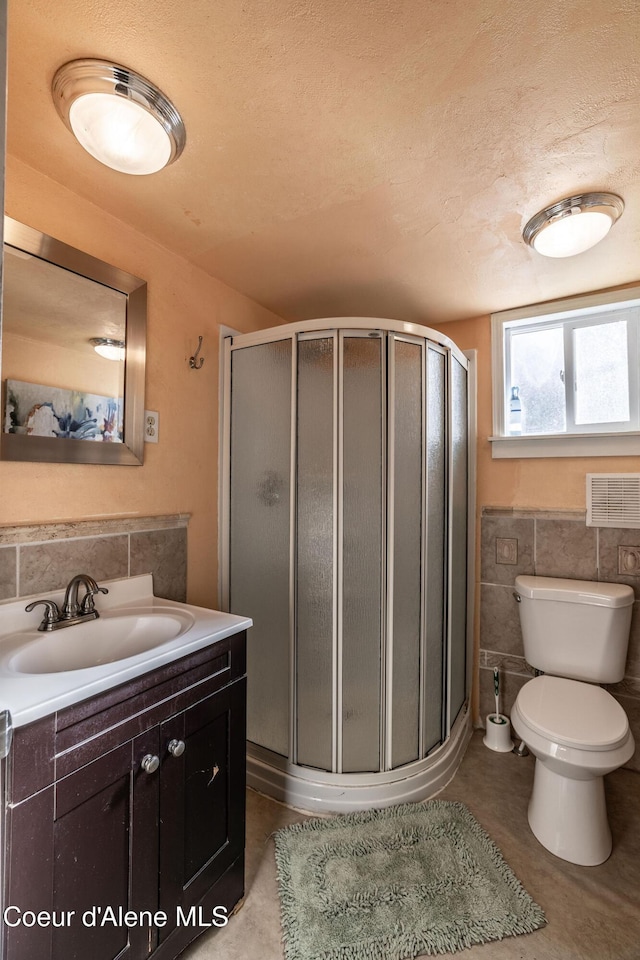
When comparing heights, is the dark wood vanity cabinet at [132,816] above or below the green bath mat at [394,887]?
above

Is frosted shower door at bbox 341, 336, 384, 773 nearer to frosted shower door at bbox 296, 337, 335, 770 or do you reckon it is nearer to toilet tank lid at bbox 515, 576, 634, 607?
frosted shower door at bbox 296, 337, 335, 770

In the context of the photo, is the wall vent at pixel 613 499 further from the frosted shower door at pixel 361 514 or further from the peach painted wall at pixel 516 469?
the frosted shower door at pixel 361 514

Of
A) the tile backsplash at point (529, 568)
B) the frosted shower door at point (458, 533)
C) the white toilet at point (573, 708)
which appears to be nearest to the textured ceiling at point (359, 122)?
the frosted shower door at point (458, 533)

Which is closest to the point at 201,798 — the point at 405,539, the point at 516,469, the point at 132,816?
the point at 132,816

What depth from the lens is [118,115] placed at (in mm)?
1087

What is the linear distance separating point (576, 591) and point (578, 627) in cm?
16

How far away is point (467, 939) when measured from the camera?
1.29 metres

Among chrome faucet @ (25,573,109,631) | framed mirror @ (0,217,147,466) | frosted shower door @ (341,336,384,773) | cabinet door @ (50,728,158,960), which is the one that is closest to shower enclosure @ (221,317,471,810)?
frosted shower door @ (341,336,384,773)

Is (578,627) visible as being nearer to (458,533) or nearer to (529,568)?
(529,568)

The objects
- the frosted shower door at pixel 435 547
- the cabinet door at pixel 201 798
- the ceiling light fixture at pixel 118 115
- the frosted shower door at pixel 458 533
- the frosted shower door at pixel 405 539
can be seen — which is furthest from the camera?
the frosted shower door at pixel 458 533

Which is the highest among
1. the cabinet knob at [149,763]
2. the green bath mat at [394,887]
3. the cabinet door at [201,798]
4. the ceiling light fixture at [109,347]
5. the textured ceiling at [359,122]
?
the textured ceiling at [359,122]

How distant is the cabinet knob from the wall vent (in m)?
2.04

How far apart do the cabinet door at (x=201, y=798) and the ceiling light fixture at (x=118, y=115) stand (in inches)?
58.6

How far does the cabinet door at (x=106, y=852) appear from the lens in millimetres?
913
